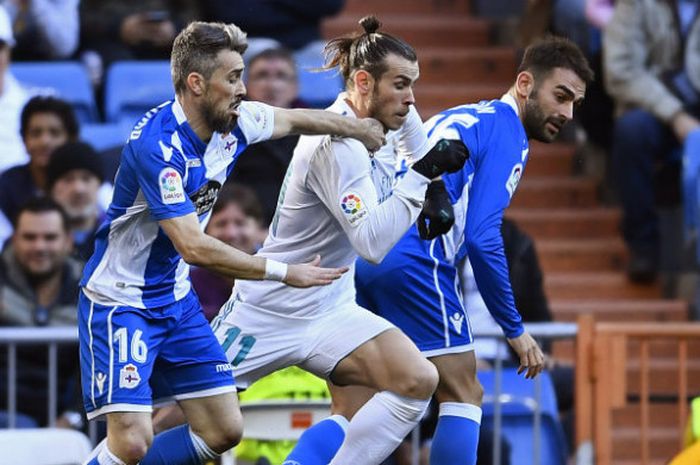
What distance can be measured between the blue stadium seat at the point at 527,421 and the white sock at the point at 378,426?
5.01 feet

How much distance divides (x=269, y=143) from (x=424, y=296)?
268 cm

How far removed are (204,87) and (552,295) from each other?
447 centimetres

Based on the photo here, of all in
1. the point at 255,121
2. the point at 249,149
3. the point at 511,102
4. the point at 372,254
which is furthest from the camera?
the point at 249,149

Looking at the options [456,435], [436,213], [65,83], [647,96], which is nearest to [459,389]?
[456,435]

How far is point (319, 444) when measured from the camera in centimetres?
701

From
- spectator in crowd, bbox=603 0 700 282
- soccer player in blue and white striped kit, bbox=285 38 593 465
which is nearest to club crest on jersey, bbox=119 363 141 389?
soccer player in blue and white striped kit, bbox=285 38 593 465

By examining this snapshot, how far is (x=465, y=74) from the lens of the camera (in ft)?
38.5

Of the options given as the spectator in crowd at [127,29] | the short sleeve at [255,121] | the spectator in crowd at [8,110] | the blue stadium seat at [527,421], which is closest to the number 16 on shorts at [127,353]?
the short sleeve at [255,121]

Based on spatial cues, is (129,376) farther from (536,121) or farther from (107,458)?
(536,121)

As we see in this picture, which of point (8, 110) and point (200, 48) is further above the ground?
point (200, 48)

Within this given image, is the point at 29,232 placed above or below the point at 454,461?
above

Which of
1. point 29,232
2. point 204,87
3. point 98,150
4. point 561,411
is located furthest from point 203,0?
point 204,87

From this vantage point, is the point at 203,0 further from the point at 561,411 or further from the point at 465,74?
the point at 561,411

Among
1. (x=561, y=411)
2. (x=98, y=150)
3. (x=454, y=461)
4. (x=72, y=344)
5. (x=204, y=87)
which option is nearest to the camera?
(x=204, y=87)
